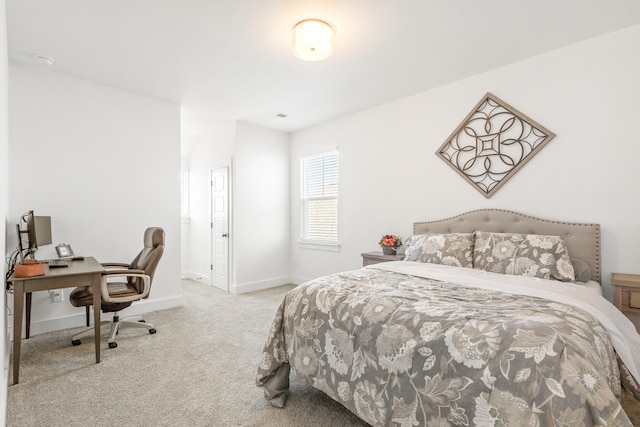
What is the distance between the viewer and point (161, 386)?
7.18 feet

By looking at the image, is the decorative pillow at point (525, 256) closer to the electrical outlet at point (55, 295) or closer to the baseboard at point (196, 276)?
the electrical outlet at point (55, 295)

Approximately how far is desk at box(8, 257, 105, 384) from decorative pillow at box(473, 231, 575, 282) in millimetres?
3238

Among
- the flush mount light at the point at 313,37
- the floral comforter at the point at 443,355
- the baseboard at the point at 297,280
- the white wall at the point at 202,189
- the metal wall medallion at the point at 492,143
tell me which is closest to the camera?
the floral comforter at the point at 443,355

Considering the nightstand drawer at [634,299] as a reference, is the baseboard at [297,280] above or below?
below

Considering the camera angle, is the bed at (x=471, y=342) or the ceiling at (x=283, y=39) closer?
the bed at (x=471, y=342)

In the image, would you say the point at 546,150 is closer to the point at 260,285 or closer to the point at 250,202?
the point at 250,202

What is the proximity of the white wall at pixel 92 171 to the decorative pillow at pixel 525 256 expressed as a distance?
3660 mm

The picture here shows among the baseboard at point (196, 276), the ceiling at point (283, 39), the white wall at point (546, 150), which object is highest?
the ceiling at point (283, 39)

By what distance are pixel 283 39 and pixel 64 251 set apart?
301 cm

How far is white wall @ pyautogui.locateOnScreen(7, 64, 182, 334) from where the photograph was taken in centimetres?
309

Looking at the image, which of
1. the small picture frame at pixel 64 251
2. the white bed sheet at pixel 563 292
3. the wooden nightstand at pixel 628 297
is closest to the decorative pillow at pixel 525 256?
the white bed sheet at pixel 563 292

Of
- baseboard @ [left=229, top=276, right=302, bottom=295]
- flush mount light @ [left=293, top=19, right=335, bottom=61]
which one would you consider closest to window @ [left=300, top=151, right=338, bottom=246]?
baseboard @ [left=229, top=276, right=302, bottom=295]

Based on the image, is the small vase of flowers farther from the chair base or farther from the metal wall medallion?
the chair base

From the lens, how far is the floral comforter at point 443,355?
3.55 ft
